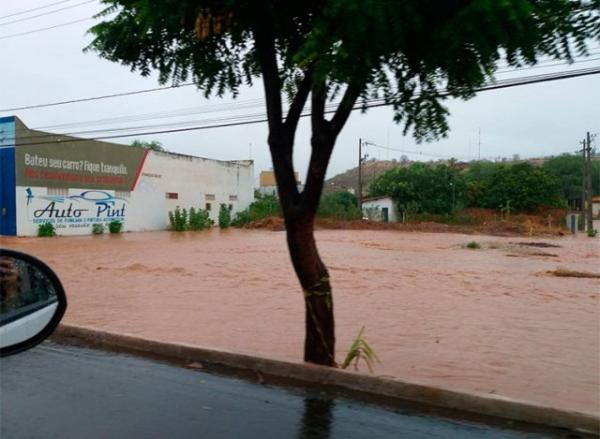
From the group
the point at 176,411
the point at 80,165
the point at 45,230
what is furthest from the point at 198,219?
the point at 176,411

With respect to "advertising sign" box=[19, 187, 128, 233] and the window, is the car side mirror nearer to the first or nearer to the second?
"advertising sign" box=[19, 187, 128, 233]

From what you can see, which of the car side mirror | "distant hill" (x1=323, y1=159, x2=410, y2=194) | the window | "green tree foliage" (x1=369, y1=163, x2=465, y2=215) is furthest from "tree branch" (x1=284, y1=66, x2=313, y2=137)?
"distant hill" (x1=323, y1=159, x2=410, y2=194)

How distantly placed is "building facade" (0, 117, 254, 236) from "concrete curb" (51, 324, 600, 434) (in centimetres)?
2266

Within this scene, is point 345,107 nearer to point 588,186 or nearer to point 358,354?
point 358,354

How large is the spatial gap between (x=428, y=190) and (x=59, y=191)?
36892 millimetres

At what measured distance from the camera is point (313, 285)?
565cm

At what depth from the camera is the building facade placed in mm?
27047

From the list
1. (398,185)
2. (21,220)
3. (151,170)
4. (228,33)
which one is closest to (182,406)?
(228,33)

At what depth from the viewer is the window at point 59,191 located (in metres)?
28.7

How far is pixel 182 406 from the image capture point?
15.5ft

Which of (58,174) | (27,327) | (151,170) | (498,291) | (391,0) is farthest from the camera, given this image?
(151,170)

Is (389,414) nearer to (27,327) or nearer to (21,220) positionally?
(27,327)

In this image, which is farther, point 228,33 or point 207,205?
point 207,205

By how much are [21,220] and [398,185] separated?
37738mm
